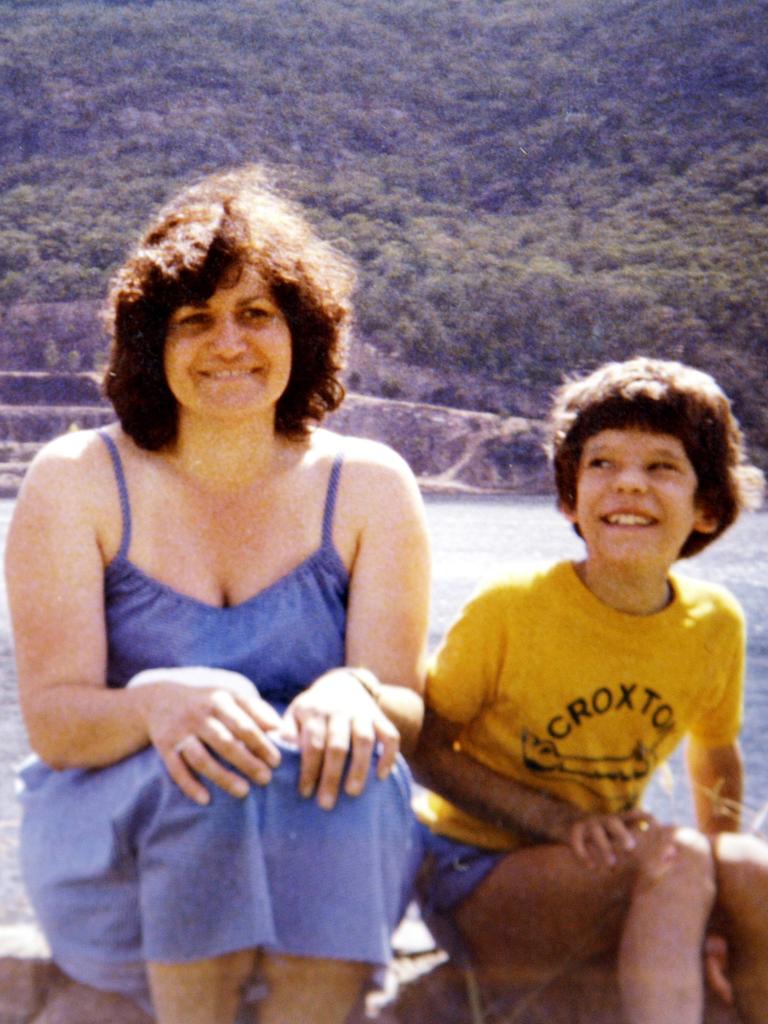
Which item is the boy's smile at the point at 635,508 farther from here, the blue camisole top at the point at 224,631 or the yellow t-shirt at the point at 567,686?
the blue camisole top at the point at 224,631

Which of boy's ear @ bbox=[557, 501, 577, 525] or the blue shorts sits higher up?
boy's ear @ bbox=[557, 501, 577, 525]

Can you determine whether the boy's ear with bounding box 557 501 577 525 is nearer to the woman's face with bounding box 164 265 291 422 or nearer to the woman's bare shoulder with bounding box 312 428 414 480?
the woman's bare shoulder with bounding box 312 428 414 480

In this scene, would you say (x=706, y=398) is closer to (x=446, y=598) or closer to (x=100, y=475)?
Answer: (x=100, y=475)

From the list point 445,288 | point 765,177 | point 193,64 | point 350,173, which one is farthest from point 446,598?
point 193,64

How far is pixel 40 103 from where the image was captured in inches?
893

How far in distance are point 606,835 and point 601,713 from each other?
0.16 meters

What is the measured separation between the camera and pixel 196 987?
3.77 feet

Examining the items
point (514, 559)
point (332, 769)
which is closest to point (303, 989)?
point (332, 769)

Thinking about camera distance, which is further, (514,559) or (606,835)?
(514,559)

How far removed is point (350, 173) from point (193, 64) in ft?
16.5

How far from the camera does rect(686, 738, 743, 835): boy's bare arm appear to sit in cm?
145

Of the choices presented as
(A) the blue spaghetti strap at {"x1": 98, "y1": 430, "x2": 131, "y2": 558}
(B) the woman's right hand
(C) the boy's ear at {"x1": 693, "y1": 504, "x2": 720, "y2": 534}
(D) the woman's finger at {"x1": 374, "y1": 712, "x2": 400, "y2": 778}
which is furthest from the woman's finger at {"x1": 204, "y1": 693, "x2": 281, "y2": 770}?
(C) the boy's ear at {"x1": 693, "y1": 504, "x2": 720, "y2": 534}

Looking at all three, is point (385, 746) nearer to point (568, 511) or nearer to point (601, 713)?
point (601, 713)

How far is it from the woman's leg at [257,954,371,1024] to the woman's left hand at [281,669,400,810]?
→ 154 mm
